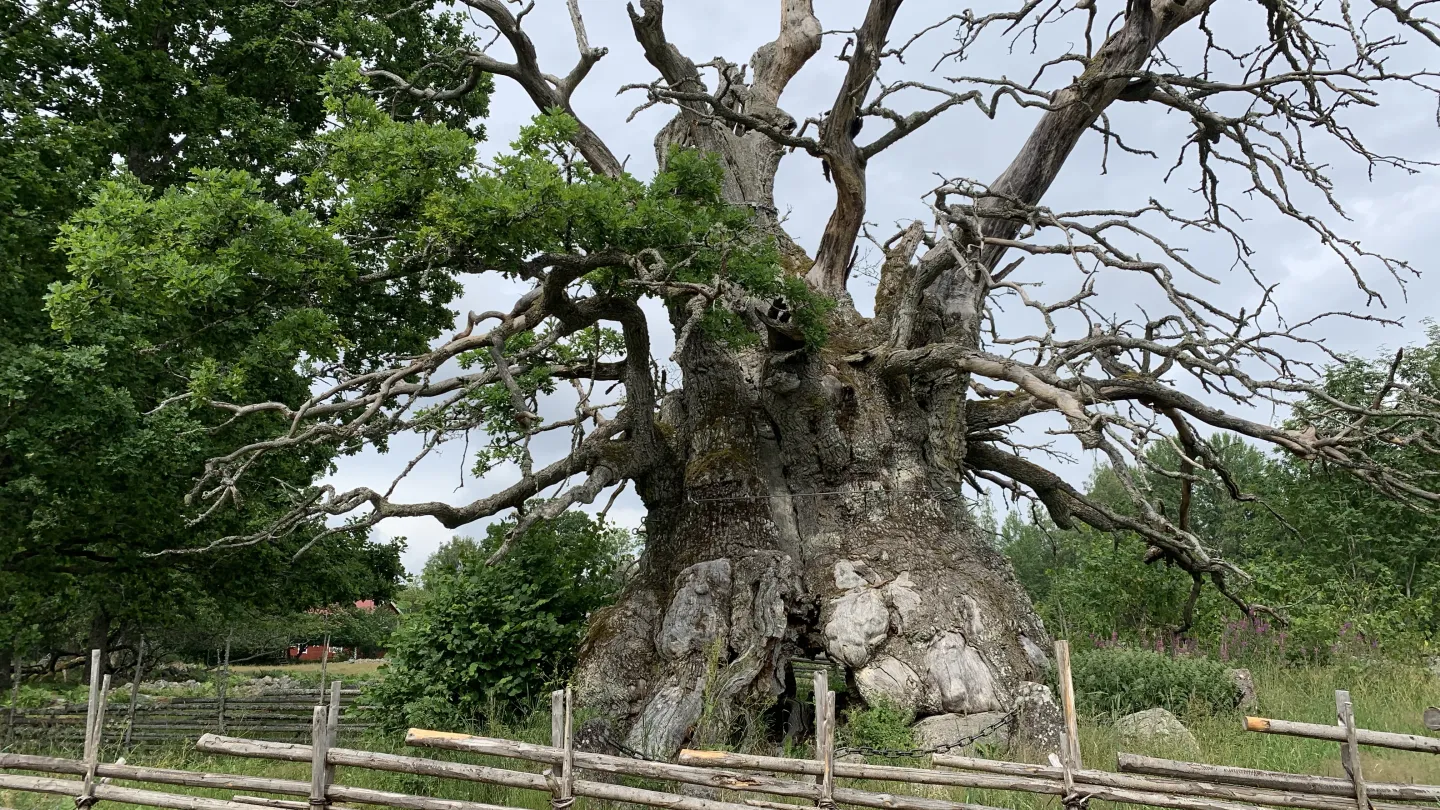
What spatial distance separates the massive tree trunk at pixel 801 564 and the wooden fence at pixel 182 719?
8417 millimetres

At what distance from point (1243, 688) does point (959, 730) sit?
10.9 feet

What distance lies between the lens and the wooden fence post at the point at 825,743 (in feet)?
17.2

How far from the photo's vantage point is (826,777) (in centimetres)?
527

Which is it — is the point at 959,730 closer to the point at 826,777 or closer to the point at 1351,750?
the point at 826,777

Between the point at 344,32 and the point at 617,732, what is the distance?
31.5 feet

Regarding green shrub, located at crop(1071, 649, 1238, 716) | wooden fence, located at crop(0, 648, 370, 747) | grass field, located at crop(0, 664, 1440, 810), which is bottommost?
wooden fence, located at crop(0, 648, 370, 747)

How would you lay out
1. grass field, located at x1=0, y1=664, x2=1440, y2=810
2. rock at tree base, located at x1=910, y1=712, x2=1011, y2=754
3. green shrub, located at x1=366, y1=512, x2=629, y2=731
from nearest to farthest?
grass field, located at x1=0, y1=664, x2=1440, y2=810 < rock at tree base, located at x1=910, y1=712, x2=1011, y2=754 < green shrub, located at x1=366, y1=512, x2=629, y2=731

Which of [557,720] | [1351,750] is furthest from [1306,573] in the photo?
[557,720]

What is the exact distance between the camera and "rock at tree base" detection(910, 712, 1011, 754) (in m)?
7.48

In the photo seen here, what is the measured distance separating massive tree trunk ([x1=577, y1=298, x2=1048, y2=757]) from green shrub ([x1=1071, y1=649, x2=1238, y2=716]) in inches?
33.3

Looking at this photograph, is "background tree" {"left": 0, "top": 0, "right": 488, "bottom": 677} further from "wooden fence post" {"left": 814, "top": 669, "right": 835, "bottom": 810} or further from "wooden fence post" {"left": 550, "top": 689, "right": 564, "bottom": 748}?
"wooden fence post" {"left": 814, "top": 669, "right": 835, "bottom": 810}

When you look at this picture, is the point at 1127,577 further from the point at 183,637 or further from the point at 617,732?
the point at 183,637

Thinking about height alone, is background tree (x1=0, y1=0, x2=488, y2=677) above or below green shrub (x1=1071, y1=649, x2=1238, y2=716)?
above

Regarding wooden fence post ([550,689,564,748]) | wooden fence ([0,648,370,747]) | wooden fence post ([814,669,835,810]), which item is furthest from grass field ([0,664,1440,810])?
wooden fence ([0,648,370,747])
